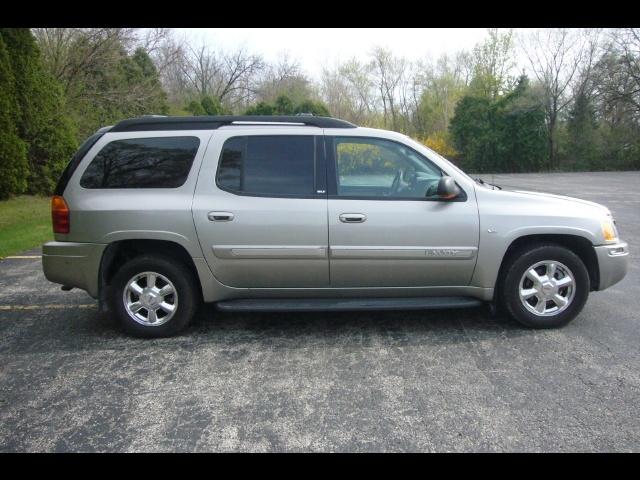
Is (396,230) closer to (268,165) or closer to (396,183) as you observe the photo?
(396,183)

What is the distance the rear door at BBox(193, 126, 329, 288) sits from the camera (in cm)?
402

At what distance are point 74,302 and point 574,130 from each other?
35078 mm

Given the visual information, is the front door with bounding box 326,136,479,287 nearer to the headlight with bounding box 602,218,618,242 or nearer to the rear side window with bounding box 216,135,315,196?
the rear side window with bounding box 216,135,315,196

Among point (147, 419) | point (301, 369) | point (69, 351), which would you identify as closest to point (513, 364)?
point (301, 369)

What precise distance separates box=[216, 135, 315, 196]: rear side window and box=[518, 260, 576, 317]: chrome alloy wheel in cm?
212

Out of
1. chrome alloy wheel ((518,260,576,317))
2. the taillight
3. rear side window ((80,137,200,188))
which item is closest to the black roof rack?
rear side window ((80,137,200,188))

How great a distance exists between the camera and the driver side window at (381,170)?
416 centimetres

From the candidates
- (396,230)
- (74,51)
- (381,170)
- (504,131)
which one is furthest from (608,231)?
(504,131)

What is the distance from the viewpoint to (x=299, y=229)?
402 cm

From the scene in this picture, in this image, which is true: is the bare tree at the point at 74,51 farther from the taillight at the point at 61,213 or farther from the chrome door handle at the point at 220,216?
the chrome door handle at the point at 220,216

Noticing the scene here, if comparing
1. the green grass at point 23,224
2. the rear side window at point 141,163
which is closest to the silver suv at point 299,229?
the rear side window at point 141,163
